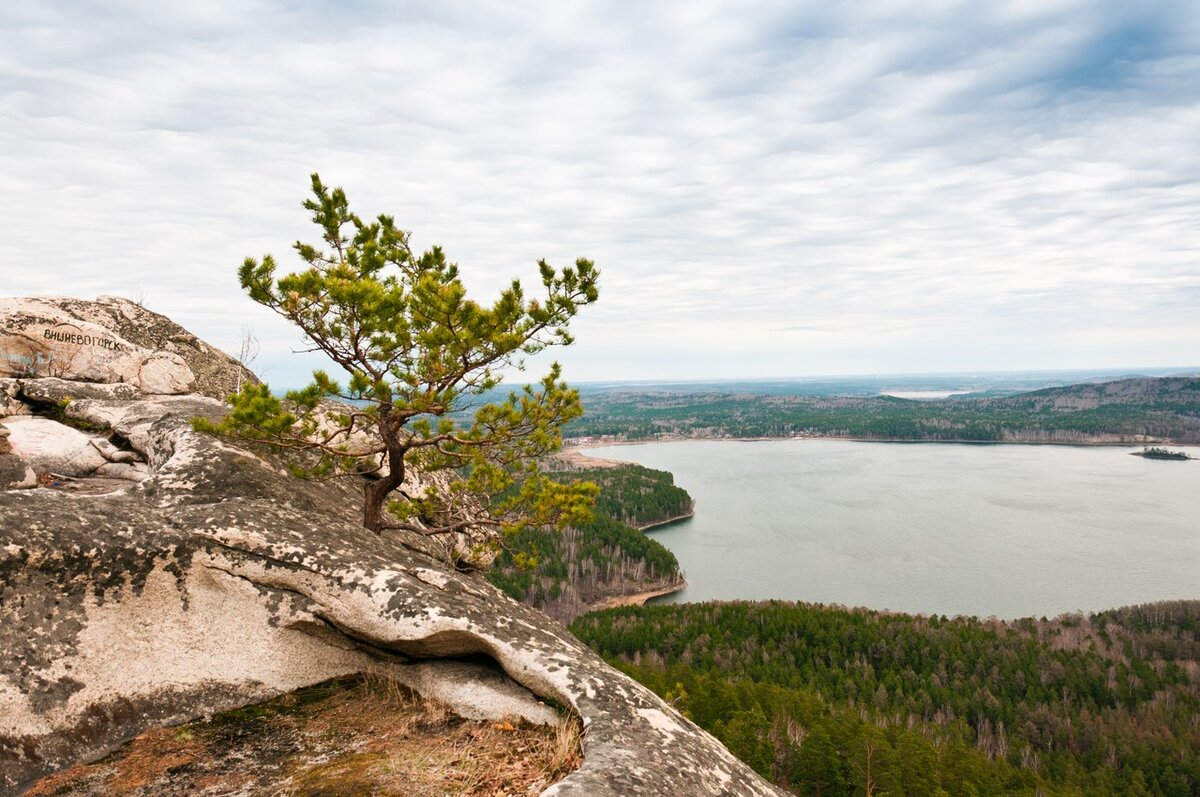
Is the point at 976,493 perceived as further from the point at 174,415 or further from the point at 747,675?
the point at 174,415

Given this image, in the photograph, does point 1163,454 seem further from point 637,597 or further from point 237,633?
point 237,633

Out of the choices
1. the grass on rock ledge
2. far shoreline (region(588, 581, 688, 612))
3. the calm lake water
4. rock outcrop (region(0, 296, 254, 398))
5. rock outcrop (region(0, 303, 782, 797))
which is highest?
rock outcrop (region(0, 296, 254, 398))

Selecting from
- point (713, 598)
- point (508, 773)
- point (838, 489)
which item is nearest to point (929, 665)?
point (713, 598)

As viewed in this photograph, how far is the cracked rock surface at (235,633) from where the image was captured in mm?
4527

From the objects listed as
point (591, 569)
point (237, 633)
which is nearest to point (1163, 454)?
point (591, 569)

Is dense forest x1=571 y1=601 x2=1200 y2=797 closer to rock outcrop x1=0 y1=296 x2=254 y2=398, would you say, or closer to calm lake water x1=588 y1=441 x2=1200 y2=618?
calm lake water x1=588 y1=441 x2=1200 y2=618

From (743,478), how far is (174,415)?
5733 inches

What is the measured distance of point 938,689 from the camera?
180 ft

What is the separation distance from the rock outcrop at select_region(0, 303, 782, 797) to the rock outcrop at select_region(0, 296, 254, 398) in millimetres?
7647

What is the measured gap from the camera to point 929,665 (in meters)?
56.7

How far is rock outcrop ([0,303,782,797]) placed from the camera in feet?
14.9

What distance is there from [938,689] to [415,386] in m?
62.1

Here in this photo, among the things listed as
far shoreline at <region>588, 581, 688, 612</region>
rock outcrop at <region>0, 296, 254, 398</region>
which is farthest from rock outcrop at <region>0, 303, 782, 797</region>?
far shoreline at <region>588, 581, 688, 612</region>

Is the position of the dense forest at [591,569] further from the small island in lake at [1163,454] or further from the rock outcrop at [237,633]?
the small island in lake at [1163,454]
